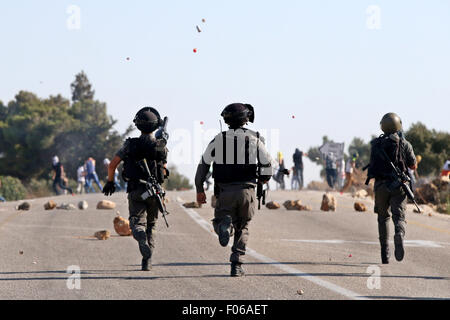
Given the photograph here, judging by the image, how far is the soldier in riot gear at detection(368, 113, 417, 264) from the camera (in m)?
12.6

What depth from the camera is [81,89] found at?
113812 millimetres

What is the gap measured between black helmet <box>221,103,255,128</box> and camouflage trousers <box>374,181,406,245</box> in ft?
8.68

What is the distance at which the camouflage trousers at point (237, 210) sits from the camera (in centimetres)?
1084

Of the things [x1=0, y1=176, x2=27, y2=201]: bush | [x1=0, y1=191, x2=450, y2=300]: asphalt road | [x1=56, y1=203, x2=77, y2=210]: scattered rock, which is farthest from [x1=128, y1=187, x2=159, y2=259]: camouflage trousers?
[x1=0, y1=176, x2=27, y2=201]: bush

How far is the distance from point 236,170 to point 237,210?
472 mm

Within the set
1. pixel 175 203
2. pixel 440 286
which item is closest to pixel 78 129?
pixel 175 203

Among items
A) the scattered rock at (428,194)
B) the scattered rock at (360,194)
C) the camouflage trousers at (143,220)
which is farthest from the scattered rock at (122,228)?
the scattered rock at (360,194)

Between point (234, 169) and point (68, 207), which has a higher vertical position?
point (234, 169)

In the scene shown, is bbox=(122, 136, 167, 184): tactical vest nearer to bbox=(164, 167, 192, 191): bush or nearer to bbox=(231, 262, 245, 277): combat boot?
bbox=(231, 262, 245, 277): combat boot

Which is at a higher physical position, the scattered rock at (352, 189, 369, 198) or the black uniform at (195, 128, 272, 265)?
the black uniform at (195, 128, 272, 265)

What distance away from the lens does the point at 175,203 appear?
29797mm

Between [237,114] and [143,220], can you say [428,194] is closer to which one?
[143,220]

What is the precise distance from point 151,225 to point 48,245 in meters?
4.53

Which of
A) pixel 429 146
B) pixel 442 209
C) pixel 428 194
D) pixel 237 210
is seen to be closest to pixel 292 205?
pixel 442 209
